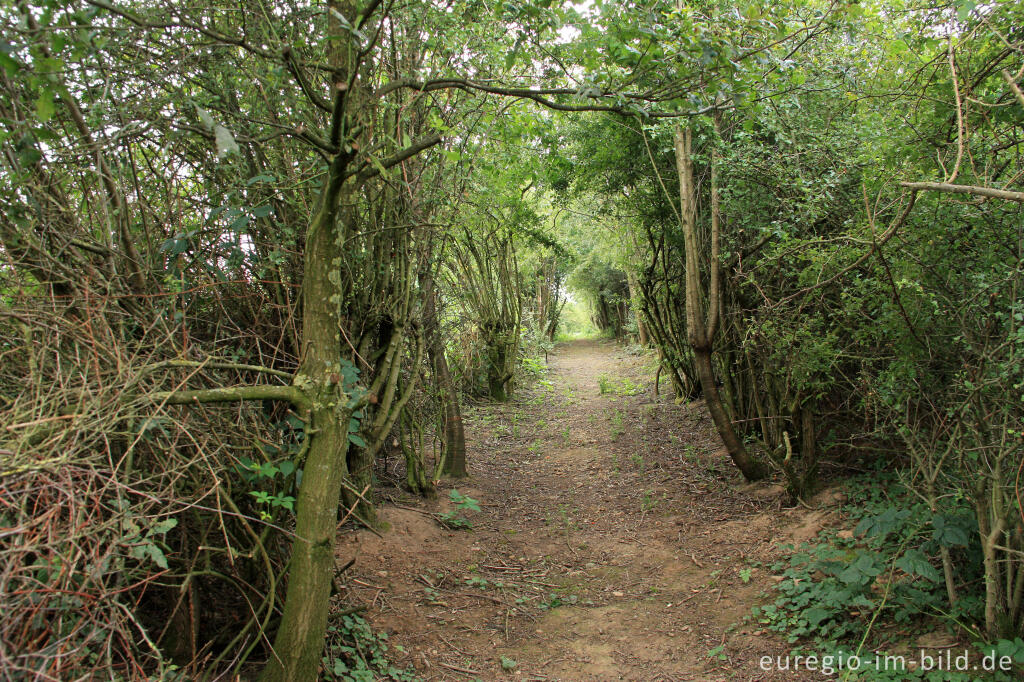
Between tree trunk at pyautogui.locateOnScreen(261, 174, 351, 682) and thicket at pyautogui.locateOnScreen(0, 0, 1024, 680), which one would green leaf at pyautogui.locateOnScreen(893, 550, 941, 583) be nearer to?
thicket at pyautogui.locateOnScreen(0, 0, 1024, 680)

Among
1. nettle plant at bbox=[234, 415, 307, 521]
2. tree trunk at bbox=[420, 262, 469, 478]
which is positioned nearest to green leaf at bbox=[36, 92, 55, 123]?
nettle plant at bbox=[234, 415, 307, 521]

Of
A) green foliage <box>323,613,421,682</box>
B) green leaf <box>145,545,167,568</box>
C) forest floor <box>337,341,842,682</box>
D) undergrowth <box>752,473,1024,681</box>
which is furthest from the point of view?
forest floor <box>337,341,842,682</box>

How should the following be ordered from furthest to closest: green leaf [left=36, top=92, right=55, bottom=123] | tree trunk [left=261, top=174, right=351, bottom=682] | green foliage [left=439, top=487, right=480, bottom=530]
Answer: green foliage [left=439, top=487, right=480, bottom=530] → tree trunk [left=261, top=174, right=351, bottom=682] → green leaf [left=36, top=92, right=55, bottom=123]

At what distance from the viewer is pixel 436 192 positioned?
559cm

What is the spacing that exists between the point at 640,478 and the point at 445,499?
258 cm

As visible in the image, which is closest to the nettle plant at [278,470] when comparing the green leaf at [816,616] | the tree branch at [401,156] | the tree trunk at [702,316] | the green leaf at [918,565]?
the tree branch at [401,156]

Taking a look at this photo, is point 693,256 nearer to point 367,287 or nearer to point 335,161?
point 367,287

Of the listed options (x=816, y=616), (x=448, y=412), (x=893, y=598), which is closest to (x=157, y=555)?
(x=816, y=616)

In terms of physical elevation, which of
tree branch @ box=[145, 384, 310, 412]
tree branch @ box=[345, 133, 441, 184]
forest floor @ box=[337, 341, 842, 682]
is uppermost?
tree branch @ box=[345, 133, 441, 184]

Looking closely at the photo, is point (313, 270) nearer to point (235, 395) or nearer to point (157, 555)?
point (235, 395)

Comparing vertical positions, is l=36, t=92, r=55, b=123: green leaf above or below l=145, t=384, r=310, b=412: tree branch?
above

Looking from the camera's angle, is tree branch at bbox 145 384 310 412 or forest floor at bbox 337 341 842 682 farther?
forest floor at bbox 337 341 842 682

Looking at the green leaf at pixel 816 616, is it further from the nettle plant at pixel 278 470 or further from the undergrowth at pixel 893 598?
the nettle plant at pixel 278 470

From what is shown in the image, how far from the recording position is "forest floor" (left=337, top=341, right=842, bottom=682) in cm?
400
